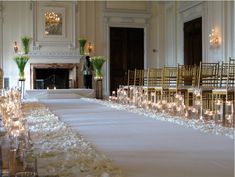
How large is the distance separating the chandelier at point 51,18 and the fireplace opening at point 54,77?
5.83ft

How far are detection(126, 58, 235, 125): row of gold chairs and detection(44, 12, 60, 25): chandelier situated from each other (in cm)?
455

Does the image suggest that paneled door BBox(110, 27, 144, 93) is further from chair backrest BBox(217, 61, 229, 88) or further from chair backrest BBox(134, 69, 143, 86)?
chair backrest BBox(217, 61, 229, 88)

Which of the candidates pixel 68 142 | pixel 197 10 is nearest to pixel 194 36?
pixel 197 10

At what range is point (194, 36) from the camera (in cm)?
1227

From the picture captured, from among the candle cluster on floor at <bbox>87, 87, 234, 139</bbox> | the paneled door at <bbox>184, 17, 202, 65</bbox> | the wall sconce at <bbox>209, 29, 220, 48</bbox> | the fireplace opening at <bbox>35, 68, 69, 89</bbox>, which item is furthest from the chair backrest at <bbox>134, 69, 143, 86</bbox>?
the fireplace opening at <bbox>35, 68, 69, 89</bbox>

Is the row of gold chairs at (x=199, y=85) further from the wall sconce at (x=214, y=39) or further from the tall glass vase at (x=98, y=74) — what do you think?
the tall glass vase at (x=98, y=74)

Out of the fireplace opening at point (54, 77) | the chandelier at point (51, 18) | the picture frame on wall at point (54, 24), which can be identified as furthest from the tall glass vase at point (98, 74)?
the chandelier at point (51, 18)

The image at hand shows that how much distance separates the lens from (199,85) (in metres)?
7.15

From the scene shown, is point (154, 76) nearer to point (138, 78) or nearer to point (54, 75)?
point (138, 78)

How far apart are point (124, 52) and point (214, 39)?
4625mm

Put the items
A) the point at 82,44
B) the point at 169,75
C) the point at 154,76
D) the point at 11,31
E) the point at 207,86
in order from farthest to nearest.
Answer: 1. the point at 82,44
2. the point at 11,31
3. the point at 154,76
4. the point at 169,75
5. the point at 207,86

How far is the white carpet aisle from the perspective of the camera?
229 cm

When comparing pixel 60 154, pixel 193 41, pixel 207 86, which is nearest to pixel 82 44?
pixel 193 41

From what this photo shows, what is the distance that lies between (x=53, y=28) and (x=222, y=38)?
6.24m
